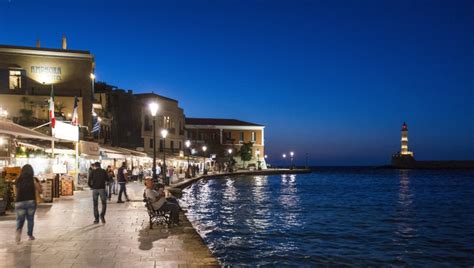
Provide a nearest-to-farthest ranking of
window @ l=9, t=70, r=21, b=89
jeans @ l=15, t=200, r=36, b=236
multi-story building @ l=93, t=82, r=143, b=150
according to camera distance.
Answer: jeans @ l=15, t=200, r=36, b=236, window @ l=9, t=70, r=21, b=89, multi-story building @ l=93, t=82, r=143, b=150

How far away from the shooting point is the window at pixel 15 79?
39.8 m

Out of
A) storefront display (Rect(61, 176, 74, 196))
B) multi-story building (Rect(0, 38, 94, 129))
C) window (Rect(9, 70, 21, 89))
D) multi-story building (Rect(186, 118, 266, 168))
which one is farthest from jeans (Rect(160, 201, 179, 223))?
multi-story building (Rect(186, 118, 266, 168))

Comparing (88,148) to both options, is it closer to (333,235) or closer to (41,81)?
(333,235)

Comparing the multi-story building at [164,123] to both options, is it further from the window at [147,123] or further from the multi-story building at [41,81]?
the multi-story building at [41,81]

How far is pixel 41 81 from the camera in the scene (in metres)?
41.1

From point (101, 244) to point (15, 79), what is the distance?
33.9m

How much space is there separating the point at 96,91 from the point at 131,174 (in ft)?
46.9

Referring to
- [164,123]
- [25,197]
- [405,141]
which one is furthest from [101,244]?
[405,141]

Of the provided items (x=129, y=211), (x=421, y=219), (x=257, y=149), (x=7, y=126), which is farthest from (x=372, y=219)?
(x=257, y=149)

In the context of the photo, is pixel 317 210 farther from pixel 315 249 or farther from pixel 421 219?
pixel 315 249

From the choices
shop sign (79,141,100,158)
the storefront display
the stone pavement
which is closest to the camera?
the stone pavement

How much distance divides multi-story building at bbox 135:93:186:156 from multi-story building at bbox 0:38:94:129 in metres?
26.4

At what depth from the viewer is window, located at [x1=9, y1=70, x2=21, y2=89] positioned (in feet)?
130

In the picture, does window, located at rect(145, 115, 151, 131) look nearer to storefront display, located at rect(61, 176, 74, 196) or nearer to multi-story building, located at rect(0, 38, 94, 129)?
multi-story building, located at rect(0, 38, 94, 129)
